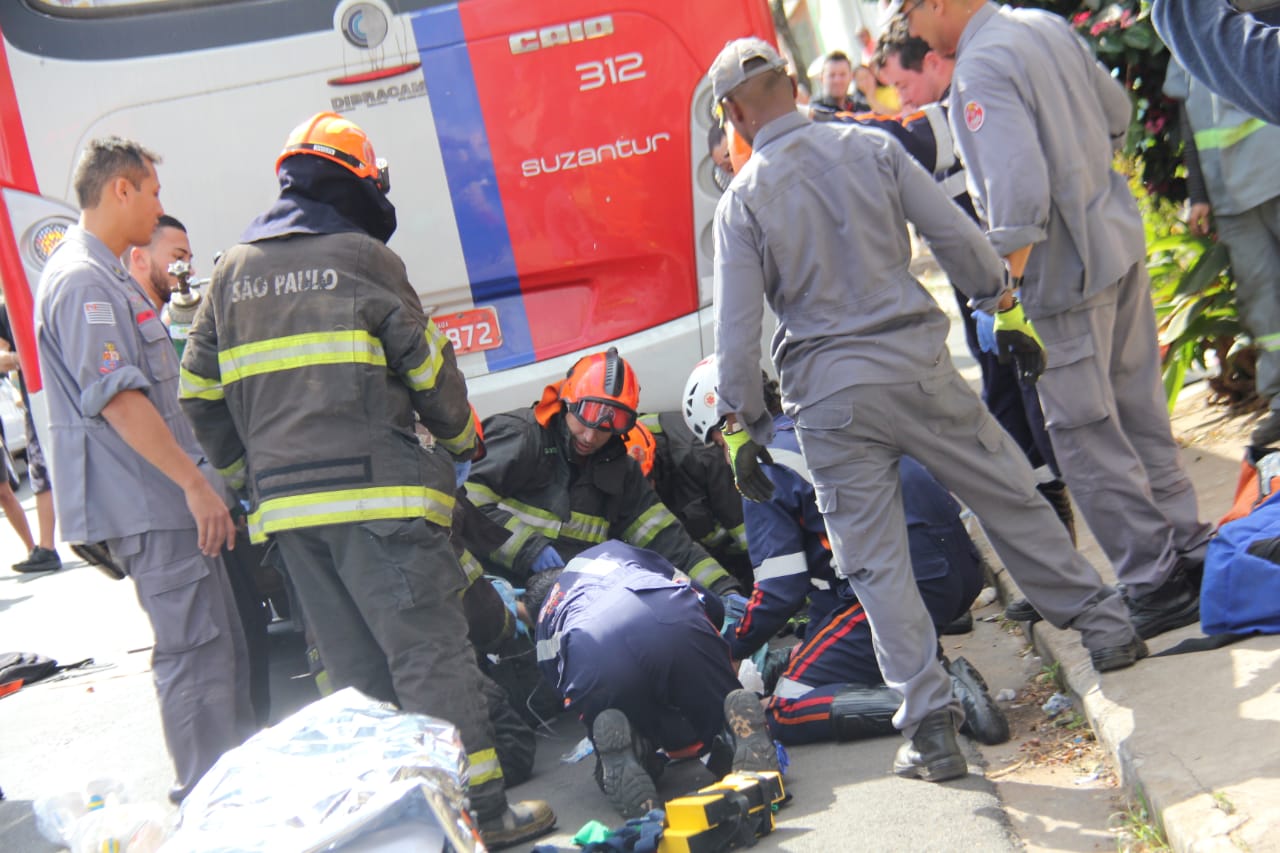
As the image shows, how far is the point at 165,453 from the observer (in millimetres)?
4227

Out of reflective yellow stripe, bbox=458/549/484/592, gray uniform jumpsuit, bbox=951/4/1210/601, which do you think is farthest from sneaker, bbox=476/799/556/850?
gray uniform jumpsuit, bbox=951/4/1210/601

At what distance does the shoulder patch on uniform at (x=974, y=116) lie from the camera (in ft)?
12.5

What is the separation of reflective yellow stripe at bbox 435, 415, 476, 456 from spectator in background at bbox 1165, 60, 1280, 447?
2.82m

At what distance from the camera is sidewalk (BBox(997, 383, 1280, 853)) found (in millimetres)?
2783

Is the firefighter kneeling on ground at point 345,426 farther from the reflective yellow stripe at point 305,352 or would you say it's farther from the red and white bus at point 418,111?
the red and white bus at point 418,111

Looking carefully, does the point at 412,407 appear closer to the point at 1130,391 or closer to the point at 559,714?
the point at 559,714

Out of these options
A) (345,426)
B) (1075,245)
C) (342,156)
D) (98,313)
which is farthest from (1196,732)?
(98,313)

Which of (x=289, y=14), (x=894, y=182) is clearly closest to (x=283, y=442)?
(x=894, y=182)

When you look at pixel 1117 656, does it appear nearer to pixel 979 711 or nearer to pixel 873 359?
pixel 979 711

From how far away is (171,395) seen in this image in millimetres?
4535

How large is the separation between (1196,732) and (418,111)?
12.1ft

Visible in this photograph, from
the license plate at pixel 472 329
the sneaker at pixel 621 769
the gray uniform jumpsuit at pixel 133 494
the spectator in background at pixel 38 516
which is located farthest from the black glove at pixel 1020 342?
the spectator in background at pixel 38 516

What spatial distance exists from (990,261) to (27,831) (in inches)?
142

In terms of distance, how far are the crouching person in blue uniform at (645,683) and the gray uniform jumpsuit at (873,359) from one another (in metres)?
0.53
